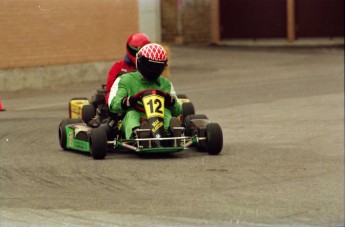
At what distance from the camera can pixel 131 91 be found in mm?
11602

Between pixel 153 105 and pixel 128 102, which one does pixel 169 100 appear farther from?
pixel 128 102

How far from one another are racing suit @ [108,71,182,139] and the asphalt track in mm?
418

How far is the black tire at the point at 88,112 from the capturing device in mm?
12719

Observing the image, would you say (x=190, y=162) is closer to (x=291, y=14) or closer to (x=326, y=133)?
(x=326, y=133)

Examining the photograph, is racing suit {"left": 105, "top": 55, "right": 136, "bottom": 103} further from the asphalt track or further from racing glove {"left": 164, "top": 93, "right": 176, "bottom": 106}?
racing glove {"left": 164, "top": 93, "right": 176, "bottom": 106}

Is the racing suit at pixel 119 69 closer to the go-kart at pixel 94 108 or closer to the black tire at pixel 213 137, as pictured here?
the go-kart at pixel 94 108

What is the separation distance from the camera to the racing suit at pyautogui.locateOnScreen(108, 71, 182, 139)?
11414 mm

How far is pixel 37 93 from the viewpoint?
1947 cm

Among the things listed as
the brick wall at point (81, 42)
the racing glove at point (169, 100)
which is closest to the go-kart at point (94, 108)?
the racing glove at point (169, 100)

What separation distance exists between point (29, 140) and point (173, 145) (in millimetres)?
2515

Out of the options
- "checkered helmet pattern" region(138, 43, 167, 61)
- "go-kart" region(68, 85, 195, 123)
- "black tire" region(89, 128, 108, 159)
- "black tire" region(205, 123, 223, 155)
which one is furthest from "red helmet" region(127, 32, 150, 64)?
"black tire" region(89, 128, 108, 159)

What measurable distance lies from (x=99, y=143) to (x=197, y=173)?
124 centimetres

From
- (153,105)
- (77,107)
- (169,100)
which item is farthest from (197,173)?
(77,107)

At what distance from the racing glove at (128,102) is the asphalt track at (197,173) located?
1.75ft
